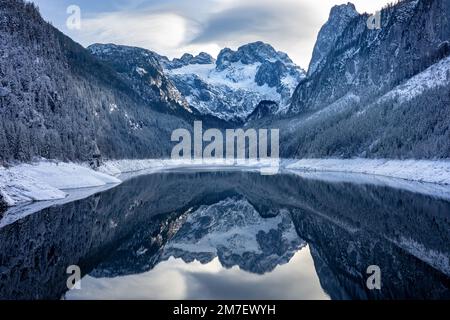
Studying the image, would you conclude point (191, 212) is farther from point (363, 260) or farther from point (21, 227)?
point (363, 260)

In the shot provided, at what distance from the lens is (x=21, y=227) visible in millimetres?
32625

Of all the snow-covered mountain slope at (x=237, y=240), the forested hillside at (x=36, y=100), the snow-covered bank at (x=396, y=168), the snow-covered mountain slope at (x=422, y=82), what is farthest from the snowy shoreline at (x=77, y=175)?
the snow-covered mountain slope at (x=422, y=82)

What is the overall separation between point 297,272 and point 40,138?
87.3 m

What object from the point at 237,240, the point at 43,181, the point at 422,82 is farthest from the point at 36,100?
the point at 422,82

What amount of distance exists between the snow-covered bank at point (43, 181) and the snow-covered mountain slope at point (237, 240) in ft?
78.0

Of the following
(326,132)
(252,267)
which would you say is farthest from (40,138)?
(326,132)

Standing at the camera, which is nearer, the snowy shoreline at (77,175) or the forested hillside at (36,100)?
the snowy shoreline at (77,175)

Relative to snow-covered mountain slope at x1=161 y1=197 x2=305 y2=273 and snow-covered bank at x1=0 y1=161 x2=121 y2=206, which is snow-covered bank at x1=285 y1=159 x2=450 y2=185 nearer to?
snow-covered mountain slope at x1=161 y1=197 x2=305 y2=273

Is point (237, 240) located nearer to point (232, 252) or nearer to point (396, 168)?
point (232, 252)

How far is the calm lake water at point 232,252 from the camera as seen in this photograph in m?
16.8

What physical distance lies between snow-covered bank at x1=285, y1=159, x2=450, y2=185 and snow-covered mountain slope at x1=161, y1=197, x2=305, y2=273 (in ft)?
155

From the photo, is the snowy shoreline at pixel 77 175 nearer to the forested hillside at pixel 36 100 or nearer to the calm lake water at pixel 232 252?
the forested hillside at pixel 36 100

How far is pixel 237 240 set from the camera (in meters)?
30.9
